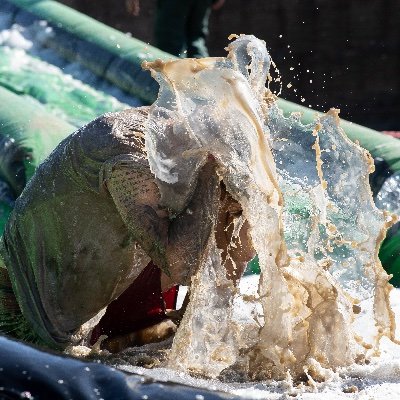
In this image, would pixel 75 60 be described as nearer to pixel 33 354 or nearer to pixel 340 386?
pixel 340 386

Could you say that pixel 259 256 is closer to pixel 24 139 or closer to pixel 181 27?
pixel 24 139

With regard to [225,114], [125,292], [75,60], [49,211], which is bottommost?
[125,292]

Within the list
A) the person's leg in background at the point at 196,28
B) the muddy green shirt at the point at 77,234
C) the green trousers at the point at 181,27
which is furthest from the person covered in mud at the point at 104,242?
the person's leg in background at the point at 196,28

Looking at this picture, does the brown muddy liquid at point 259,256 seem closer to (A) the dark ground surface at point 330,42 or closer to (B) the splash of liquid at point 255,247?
(B) the splash of liquid at point 255,247

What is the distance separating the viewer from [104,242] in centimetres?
258

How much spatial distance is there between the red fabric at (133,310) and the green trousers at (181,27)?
380 centimetres

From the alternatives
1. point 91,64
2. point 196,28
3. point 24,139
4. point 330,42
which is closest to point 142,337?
point 24,139

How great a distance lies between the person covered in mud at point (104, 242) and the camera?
2432mm

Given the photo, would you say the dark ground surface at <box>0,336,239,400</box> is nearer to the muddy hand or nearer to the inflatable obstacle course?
the muddy hand

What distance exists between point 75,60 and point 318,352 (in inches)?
135

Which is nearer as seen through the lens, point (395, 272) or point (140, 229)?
point (140, 229)

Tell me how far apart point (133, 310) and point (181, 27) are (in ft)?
13.2

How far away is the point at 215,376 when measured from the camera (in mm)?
2463

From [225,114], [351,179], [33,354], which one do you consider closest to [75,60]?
[351,179]
